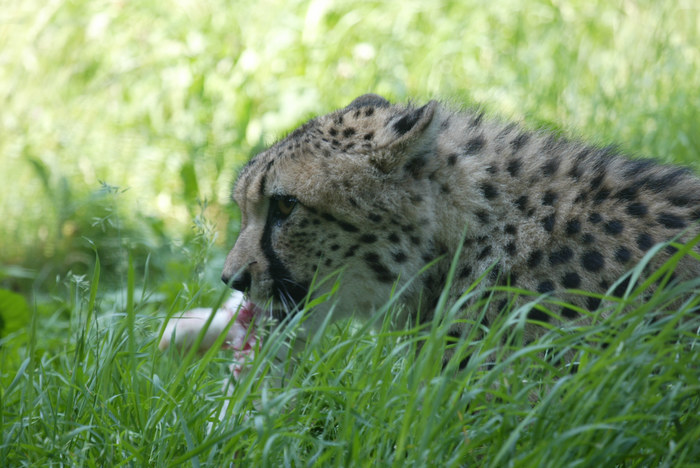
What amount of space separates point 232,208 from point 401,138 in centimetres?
261

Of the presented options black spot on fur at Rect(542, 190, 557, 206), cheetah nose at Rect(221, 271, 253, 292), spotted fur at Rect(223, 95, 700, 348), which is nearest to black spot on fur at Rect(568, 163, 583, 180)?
spotted fur at Rect(223, 95, 700, 348)

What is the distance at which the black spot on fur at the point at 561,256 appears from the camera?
284 cm

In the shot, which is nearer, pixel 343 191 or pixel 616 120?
pixel 343 191

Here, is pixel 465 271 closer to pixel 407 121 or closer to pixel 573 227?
pixel 573 227

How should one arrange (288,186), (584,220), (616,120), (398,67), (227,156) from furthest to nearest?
(398,67)
(227,156)
(616,120)
(288,186)
(584,220)

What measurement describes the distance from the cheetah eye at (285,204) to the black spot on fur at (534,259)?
88 centimetres

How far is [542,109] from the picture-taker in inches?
236

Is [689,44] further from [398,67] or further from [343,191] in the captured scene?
[343,191]

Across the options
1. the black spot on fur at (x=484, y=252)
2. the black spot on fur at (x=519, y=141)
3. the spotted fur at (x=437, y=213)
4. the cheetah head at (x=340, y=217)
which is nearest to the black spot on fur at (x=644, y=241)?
the spotted fur at (x=437, y=213)

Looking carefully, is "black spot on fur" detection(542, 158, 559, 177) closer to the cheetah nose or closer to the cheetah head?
the cheetah head

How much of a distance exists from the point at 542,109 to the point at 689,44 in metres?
1.48

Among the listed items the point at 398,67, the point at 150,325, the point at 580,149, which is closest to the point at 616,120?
the point at 398,67

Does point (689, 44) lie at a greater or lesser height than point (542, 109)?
greater

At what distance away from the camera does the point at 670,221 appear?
287 cm
